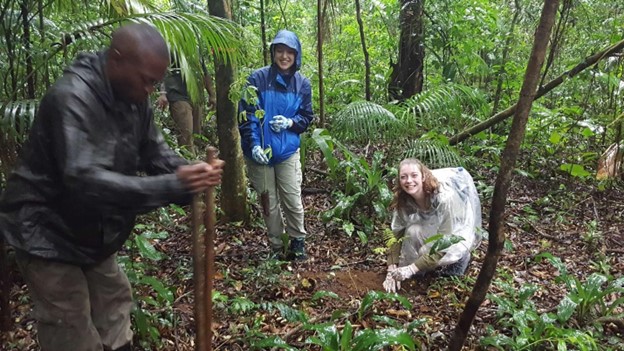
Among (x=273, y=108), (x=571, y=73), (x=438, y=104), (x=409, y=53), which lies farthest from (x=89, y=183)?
(x=409, y=53)

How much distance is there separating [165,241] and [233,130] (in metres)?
1.25

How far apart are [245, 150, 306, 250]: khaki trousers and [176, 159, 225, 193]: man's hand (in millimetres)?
2486

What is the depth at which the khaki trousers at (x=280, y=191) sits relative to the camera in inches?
175

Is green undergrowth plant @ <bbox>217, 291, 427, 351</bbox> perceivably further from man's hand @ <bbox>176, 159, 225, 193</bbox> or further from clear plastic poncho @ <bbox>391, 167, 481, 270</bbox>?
man's hand @ <bbox>176, 159, 225, 193</bbox>

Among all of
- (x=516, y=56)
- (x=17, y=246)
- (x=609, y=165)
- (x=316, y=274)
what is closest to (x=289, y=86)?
(x=316, y=274)

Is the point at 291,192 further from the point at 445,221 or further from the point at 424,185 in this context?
the point at 445,221

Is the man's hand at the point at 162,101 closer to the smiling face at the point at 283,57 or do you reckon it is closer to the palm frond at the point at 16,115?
the smiling face at the point at 283,57

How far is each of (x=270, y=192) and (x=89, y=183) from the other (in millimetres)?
Result: 2700

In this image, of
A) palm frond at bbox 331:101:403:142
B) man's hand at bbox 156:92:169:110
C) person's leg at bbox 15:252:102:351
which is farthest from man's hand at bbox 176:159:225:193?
man's hand at bbox 156:92:169:110

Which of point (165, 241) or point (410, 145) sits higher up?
point (410, 145)

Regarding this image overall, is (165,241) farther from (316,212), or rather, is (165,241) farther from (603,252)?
(603,252)

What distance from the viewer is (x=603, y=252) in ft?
15.9

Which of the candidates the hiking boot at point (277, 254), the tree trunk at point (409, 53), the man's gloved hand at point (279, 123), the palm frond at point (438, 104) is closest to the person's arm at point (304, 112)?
the man's gloved hand at point (279, 123)

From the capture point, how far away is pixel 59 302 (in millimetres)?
2258
